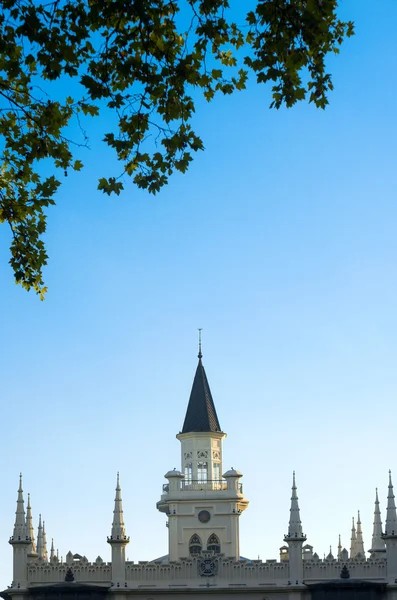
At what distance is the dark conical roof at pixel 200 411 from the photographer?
283 feet

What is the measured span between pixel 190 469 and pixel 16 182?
6268 cm

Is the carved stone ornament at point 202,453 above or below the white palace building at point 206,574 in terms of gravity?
above

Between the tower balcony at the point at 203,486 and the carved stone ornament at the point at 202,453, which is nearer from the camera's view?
the tower balcony at the point at 203,486

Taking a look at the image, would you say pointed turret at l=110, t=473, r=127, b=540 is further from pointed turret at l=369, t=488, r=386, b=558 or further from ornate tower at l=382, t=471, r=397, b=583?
pointed turret at l=369, t=488, r=386, b=558

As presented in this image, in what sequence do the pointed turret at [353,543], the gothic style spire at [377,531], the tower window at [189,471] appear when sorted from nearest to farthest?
1. the gothic style spire at [377,531]
2. the tower window at [189,471]
3. the pointed turret at [353,543]

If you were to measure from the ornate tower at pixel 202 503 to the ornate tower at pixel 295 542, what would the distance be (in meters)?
7.94

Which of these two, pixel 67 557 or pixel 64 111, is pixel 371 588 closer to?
pixel 67 557

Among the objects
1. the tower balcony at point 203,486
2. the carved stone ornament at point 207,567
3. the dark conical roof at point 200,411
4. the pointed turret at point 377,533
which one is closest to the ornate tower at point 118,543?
the carved stone ornament at point 207,567

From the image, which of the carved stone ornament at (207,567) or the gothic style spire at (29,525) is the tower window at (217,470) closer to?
the carved stone ornament at (207,567)

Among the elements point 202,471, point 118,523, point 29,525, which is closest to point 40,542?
point 29,525

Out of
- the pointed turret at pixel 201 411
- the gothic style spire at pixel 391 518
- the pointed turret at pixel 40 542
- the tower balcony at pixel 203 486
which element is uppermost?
the pointed turret at pixel 201 411

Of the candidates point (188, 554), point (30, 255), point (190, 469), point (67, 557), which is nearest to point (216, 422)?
point (190, 469)

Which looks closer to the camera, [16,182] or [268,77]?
[268,77]

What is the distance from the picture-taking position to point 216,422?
87250 millimetres
